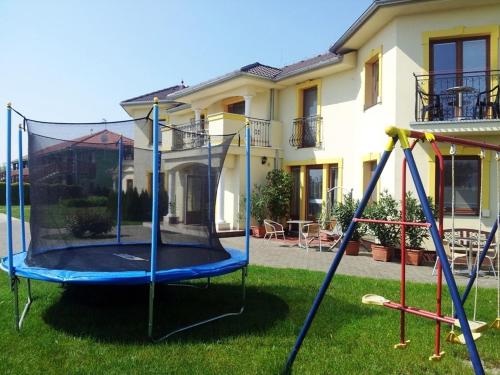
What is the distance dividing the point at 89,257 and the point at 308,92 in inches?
418

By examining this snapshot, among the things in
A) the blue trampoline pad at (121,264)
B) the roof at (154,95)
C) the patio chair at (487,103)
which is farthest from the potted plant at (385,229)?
the roof at (154,95)

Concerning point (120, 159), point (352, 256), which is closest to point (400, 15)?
point (352, 256)

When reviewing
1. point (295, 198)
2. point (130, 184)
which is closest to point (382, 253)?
point (295, 198)

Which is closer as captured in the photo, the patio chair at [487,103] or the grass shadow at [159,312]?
the grass shadow at [159,312]

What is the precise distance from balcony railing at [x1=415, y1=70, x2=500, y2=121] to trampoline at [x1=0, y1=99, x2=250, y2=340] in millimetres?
6134

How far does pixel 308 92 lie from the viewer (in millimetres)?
14430

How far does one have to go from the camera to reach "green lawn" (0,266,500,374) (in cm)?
366

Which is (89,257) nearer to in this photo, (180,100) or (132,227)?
(132,227)

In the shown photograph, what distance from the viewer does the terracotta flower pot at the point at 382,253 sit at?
937 cm

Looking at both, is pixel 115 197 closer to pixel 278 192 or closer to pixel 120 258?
pixel 120 258

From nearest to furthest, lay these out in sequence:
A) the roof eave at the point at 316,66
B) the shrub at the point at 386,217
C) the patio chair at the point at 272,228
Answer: the shrub at the point at 386,217 → the roof eave at the point at 316,66 → the patio chair at the point at 272,228

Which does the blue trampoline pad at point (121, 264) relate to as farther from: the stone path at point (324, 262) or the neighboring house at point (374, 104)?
the stone path at point (324, 262)

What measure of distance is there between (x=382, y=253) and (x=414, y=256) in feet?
2.24

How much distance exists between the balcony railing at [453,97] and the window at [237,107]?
302 inches
